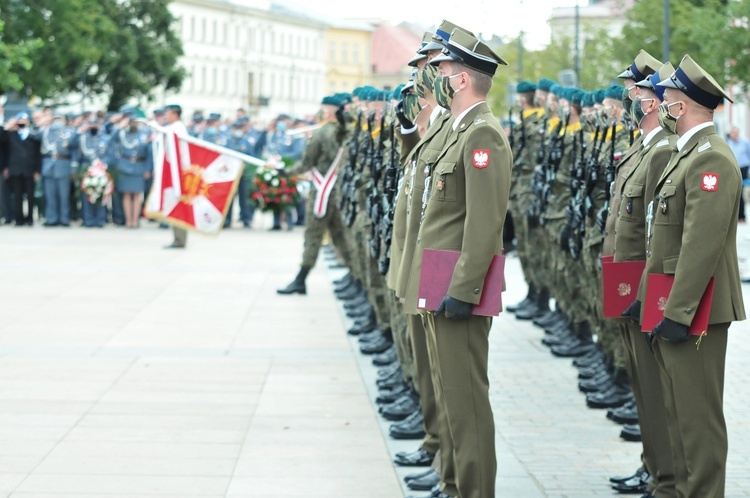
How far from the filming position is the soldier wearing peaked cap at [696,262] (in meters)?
5.46

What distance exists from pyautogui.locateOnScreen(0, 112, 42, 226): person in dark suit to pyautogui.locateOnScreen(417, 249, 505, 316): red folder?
21129mm

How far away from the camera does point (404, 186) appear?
6.40 metres

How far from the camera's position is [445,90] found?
584 cm

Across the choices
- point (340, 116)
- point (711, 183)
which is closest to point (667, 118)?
point (711, 183)

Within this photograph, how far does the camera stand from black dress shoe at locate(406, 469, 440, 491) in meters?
6.68

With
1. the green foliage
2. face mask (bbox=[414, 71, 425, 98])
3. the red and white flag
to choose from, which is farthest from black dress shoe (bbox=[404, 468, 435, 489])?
the green foliage

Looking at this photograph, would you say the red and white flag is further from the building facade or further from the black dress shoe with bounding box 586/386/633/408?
the building facade

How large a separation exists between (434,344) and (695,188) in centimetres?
125

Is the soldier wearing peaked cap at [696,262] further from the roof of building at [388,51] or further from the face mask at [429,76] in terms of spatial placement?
the roof of building at [388,51]

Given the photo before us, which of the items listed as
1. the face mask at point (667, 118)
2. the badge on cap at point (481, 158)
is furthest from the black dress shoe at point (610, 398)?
the badge on cap at point (481, 158)

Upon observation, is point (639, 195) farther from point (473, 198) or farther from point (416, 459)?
point (416, 459)

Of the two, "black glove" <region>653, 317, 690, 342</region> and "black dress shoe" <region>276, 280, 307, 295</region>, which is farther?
"black dress shoe" <region>276, 280, 307, 295</region>

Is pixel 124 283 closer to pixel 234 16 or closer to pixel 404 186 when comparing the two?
pixel 404 186

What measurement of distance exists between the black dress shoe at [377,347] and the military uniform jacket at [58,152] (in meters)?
15.7
